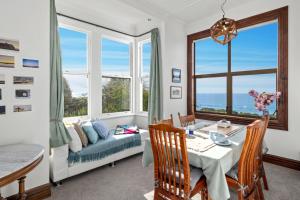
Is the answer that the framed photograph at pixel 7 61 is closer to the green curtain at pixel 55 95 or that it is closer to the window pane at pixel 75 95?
the green curtain at pixel 55 95

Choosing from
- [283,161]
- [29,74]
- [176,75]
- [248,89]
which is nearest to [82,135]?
[29,74]

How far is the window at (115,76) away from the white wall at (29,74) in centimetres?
181

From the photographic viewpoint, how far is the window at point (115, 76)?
4059 mm

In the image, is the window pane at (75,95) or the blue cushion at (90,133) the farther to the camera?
the window pane at (75,95)

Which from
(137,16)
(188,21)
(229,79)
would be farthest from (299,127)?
(137,16)

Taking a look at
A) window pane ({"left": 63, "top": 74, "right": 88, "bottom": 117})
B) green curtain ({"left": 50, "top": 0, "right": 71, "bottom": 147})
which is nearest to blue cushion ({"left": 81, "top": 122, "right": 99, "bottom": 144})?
green curtain ({"left": 50, "top": 0, "right": 71, "bottom": 147})

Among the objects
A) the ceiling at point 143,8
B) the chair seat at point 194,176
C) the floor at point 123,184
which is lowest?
the floor at point 123,184

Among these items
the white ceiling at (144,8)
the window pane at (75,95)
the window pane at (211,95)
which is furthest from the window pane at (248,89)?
the window pane at (75,95)

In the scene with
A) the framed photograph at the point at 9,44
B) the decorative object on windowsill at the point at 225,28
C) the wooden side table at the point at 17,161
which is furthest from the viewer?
the decorative object on windowsill at the point at 225,28

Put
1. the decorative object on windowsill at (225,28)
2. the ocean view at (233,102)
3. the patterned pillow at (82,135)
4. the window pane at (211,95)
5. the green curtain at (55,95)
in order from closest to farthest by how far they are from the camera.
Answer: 1. the decorative object on windowsill at (225,28)
2. the green curtain at (55,95)
3. the patterned pillow at (82,135)
4. the ocean view at (233,102)
5. the window pane at (211,95)

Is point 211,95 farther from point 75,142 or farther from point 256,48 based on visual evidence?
point 75,142

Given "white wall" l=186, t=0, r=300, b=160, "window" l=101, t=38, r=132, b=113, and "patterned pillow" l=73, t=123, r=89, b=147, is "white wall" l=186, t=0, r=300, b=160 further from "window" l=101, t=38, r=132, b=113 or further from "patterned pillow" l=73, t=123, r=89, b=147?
"patterned pillow" l=73, t=123, r=89, b=147

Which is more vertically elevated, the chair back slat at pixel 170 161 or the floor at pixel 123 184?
the chair back slat at pixel 170 161

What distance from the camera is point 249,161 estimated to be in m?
1.71
